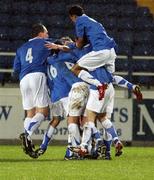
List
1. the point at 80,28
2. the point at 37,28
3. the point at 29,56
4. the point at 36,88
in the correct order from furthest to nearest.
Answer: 1. the point at 36,88
2. the point at 29,56
3. the point at 37,28
4. the point at 80,28

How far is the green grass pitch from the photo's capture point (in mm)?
8914

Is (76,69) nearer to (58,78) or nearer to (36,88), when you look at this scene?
(58,78)

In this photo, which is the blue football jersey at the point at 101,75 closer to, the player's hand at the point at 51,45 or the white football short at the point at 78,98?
the white football short at the point at 78,98

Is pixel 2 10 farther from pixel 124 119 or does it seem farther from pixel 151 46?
pixel 124 119

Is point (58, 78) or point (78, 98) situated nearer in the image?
point (78, 98)

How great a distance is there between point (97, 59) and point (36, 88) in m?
1.37

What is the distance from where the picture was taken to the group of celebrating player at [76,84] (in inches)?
448

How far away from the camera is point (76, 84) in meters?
11.8

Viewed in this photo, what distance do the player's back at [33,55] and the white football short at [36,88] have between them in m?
0.08

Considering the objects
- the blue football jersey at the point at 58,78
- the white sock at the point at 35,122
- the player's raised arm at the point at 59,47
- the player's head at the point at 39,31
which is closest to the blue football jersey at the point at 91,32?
the player's raised arm at the point at 59,47

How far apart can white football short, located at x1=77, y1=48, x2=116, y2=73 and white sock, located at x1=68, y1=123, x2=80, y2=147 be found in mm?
834

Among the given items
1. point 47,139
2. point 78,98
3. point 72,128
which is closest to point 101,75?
point 78,98

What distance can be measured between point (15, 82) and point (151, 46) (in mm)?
4258

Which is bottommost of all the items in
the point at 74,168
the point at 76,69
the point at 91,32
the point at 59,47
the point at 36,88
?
the point at 74,168
